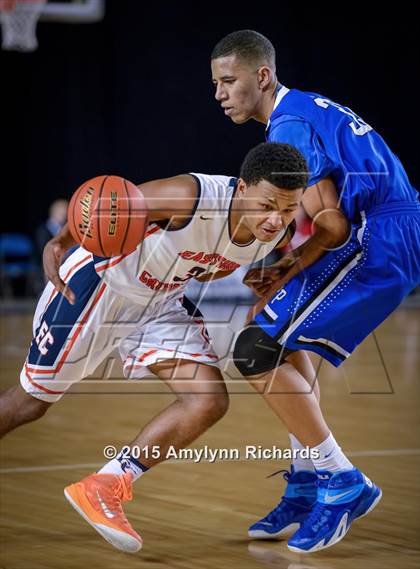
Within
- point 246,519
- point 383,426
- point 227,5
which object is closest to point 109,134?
point 227,5

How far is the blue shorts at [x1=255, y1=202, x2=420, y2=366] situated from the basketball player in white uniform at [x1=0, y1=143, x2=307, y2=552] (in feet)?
0.69

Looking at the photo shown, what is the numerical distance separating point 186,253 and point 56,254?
450 millimetres

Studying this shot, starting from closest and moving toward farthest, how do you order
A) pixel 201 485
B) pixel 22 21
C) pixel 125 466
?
pixel 125 466 → pixel 201 485 → pixel 22 21

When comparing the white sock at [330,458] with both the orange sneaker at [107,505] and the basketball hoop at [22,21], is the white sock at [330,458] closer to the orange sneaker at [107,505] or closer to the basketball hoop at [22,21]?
the orange sneaker at [107,505]

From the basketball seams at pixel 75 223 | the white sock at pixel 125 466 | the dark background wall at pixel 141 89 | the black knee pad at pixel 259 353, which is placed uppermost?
the basketball seams at pixel 75 223

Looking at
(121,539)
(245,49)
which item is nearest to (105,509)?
(121,539)

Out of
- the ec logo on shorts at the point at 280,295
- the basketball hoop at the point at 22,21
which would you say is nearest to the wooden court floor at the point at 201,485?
the ec logo on shorts at the point at 280,295

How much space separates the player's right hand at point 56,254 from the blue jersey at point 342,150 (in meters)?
0.77

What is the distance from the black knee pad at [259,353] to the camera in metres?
3.43

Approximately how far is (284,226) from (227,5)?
12.4m

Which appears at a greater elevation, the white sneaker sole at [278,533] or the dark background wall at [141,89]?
the white sneaker sole at [278,533]

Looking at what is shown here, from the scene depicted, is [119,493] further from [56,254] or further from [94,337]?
[56,254]

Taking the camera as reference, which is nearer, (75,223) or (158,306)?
(75,223)

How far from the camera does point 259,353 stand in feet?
11.2
